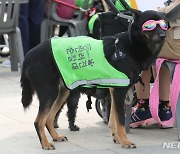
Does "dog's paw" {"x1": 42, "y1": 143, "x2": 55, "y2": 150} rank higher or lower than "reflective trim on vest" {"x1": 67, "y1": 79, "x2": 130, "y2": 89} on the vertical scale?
lower

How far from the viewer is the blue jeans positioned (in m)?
10.3

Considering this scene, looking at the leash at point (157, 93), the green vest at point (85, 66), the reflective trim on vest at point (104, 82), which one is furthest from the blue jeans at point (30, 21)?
the reflective trim on vest at point (104, 82)

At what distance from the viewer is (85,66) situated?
566 cm

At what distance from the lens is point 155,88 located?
6277mm

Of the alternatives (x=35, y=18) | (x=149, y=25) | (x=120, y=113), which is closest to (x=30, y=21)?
(x=35, y=18)

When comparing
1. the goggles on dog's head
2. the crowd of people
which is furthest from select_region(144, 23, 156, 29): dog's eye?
the crowd of people

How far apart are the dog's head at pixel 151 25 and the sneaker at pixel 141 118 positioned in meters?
A: 1.23

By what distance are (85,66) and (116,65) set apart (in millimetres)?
289

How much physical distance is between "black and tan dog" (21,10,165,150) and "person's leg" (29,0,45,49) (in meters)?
4.82

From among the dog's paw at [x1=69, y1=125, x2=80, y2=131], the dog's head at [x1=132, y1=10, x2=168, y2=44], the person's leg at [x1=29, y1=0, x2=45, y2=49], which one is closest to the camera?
the dog's head at [x1=132, y1=10, x2=168, y2=44]

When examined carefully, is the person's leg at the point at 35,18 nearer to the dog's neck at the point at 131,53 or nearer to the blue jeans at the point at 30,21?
the blue jeans at the point at 30,21

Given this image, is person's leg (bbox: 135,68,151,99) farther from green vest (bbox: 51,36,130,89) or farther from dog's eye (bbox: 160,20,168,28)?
dog's eye (bbox: 160,20,168,28)

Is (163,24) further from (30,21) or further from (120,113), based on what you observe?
(30,21)

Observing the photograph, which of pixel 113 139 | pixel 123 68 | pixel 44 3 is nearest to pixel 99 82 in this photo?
pixel 123 68
